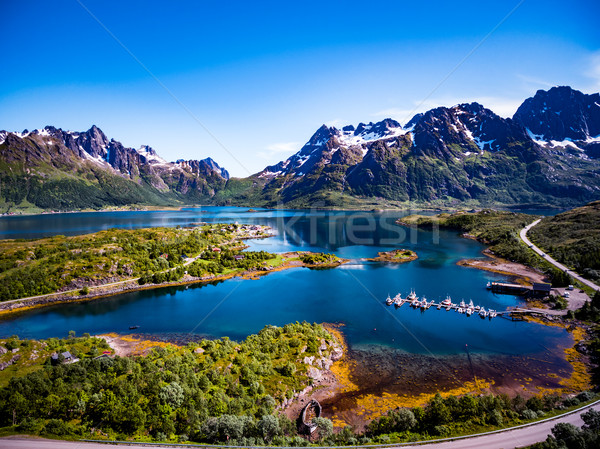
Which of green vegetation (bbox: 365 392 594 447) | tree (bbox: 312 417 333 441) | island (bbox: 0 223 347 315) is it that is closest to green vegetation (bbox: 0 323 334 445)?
tree (bbox: 312 417 333 441)

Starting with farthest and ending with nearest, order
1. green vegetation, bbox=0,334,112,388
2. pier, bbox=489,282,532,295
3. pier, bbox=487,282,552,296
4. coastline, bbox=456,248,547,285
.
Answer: coastline, bbox=456,248,547,285, pier, bbox=489,282,532,295, pier, bbox=487,282,552,296, green vegetation, bbox=0,334,112,388

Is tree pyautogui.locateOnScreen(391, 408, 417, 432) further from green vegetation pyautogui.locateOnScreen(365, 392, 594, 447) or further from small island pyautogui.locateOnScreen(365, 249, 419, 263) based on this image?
small island pyautogui.locateOnScreen(365, 249, 419, 263)

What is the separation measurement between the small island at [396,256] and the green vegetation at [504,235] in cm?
3379

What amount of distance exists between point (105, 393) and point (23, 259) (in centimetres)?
7827

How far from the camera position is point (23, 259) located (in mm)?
85562

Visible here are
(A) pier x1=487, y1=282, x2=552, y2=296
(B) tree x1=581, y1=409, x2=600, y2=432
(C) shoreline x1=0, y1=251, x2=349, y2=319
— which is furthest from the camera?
(A) pier x1=487, y1=282, x2=552, y2=296

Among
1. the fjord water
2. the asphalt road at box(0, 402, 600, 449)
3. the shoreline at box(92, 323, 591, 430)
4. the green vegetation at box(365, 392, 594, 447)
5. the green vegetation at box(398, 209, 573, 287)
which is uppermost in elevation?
the green vegetation at box(398, 209, 573, 287)

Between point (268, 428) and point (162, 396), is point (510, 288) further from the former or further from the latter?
point (162, 396)

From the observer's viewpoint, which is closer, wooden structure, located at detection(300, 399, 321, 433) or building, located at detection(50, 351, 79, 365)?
wooden structure, located at detection(300, 399, 321, 433)

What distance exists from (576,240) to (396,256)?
2511 inches

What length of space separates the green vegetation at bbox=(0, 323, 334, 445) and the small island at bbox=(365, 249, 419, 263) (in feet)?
248

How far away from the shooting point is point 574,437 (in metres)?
26.2

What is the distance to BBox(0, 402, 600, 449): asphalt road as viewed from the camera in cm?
2641

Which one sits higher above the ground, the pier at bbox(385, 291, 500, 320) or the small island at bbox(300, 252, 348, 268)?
the small island at bbox(300, 252, 348, 268)
